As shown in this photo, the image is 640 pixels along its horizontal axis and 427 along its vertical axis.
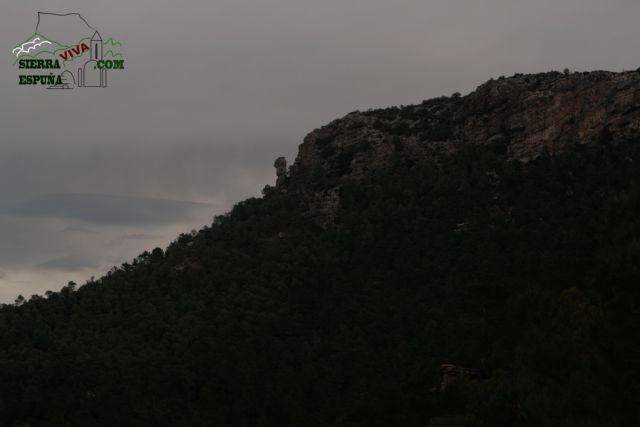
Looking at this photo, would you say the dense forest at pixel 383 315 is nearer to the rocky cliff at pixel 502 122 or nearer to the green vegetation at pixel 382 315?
the green vegetation at pixel 382 315

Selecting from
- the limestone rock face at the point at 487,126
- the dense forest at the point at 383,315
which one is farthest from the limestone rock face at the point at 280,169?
the dense forest at the point at 383,315

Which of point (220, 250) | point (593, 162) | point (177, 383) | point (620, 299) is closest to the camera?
point (620, 299)

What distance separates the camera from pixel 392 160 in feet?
292

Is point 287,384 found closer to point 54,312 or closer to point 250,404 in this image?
point 250,404

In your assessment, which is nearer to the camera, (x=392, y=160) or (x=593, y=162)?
(x=593, y=162)

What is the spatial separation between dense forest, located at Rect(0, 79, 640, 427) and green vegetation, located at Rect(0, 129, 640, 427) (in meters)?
0.16

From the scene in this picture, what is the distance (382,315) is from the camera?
64.8 m

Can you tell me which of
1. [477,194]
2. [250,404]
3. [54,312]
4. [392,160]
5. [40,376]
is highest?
[392,160]

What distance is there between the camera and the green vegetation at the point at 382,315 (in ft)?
145

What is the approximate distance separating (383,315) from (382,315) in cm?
11

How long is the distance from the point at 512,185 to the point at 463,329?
22.0 metres

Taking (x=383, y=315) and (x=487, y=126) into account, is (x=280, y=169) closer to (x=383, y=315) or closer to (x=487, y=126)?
(x=487, y=126)

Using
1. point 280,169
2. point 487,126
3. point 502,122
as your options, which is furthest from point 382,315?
point 280,169

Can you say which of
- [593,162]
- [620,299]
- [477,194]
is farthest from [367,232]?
[620,299]
